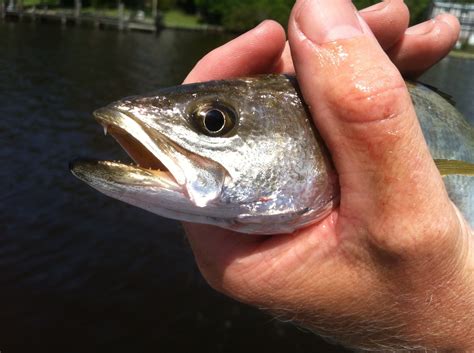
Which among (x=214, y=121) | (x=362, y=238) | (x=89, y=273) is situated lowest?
(x=89, y=273)

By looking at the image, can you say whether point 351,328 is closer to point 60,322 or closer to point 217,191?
point 217,191

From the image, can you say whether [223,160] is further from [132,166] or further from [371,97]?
[371,97]

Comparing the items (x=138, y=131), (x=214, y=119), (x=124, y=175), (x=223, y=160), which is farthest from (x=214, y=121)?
(x=124, y=175)

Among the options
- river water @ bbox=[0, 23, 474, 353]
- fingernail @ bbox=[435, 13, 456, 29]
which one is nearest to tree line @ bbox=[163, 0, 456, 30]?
river water @ bbox=[0, 23, 474, 353]

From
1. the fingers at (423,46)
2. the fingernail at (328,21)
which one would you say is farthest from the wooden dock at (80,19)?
the fingernail at (328,21)

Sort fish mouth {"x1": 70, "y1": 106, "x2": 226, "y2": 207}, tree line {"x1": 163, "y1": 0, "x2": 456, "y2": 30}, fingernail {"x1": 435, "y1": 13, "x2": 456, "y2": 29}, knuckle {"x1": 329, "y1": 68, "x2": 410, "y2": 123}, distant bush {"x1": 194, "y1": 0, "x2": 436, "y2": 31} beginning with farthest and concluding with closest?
distant bush {"x1": 194, "y1": 0, "x2": 436, "y2": 31} → tree line {"x1": 163, "y1": 0, "x2": 456, "y2": 30} → fingernail {"x1": 435, "y1": 13, "x2": 456, "y2": 29} → fish mouth {"x1": 70, "y1": 106, "x2": 226, "y2": 207} → knuckle {"x1": 329, "y1": 68, "x2": 410, "y2": 123}

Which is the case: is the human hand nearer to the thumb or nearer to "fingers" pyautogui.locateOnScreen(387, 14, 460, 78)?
the thumb

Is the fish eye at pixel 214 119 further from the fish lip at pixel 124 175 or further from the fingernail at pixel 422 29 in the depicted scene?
the fingernail at pixel 422 29

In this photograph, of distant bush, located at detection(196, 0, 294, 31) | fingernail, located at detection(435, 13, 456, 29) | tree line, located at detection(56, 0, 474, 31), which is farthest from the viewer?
distant bush, located at detection(196, 0, 294, 31)
